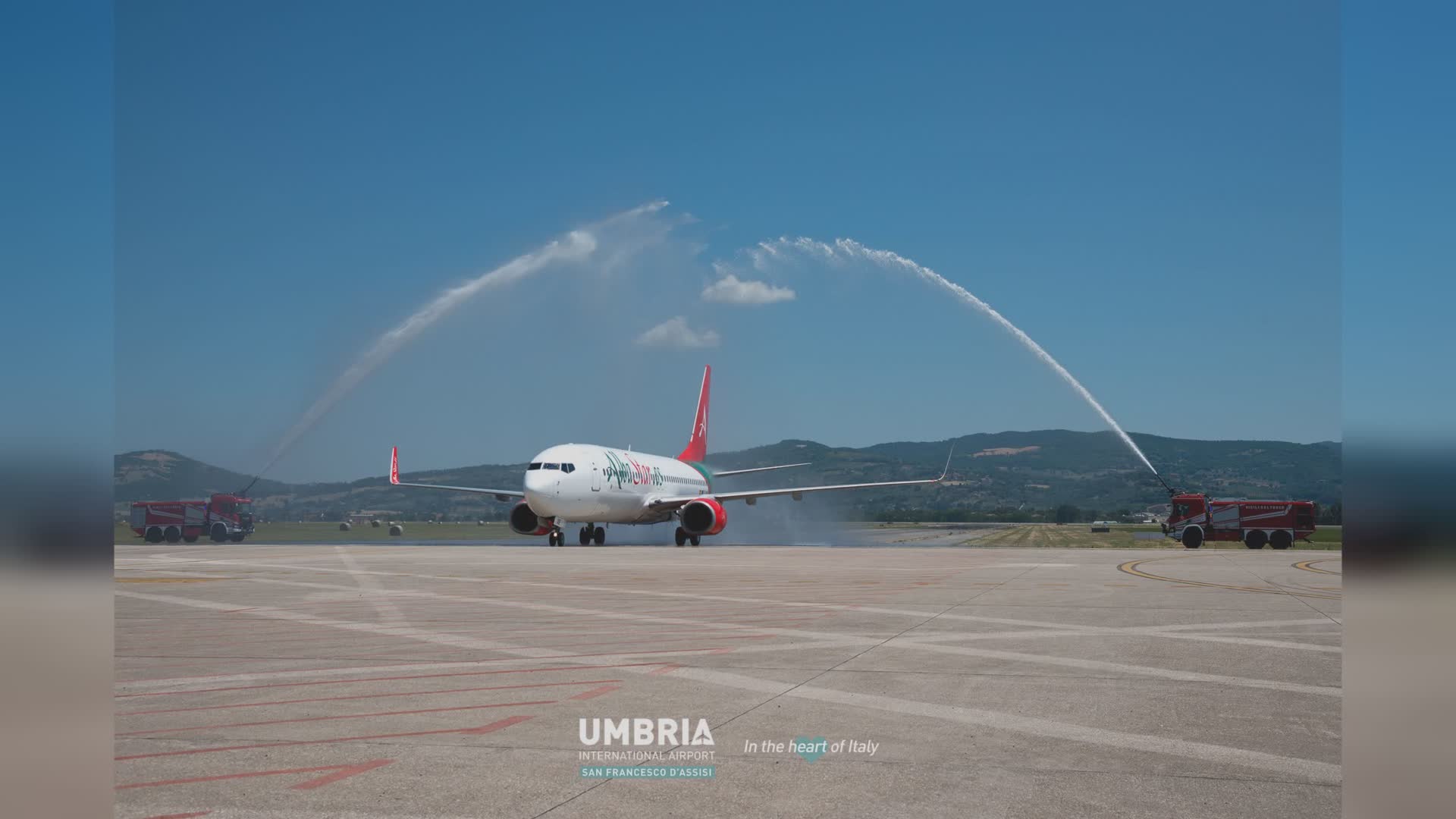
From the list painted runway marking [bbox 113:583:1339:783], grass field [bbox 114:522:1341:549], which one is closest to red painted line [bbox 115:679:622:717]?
painted runway marking [bbox 113:583:1339:783]

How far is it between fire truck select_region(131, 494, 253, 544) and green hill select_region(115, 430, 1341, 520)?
4.62 feet

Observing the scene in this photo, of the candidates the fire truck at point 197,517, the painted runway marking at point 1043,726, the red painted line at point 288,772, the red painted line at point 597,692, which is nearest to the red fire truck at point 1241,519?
the painted runway marking at point 1043,726

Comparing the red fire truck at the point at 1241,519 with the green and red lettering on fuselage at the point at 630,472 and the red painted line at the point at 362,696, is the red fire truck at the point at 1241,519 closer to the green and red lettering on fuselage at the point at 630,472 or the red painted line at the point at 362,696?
the green and red lettering on fuselage at the point at 630,472

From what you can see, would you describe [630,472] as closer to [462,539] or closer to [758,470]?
[758,470]

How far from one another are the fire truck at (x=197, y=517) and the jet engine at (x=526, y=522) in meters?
19.1

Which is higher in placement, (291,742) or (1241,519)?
(291,742)

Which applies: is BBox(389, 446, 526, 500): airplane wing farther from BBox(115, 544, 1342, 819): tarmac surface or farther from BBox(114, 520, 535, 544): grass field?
BBox(115, 544, 1342, 819): tarmac surface

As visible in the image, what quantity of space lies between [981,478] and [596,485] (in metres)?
137

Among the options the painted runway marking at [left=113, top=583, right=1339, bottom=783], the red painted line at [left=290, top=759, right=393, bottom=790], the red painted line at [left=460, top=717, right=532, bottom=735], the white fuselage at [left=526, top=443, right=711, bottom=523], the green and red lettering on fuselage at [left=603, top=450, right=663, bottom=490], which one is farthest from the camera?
the green and red lettering on fuselage at [left=603, top=450, right=663, bottom=490]

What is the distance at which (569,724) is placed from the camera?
8594 mm

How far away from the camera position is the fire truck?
62656 mm

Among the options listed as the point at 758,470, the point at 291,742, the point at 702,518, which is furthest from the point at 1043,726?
the point at 758,470

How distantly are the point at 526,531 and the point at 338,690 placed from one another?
150ft

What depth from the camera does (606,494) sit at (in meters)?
53.7
